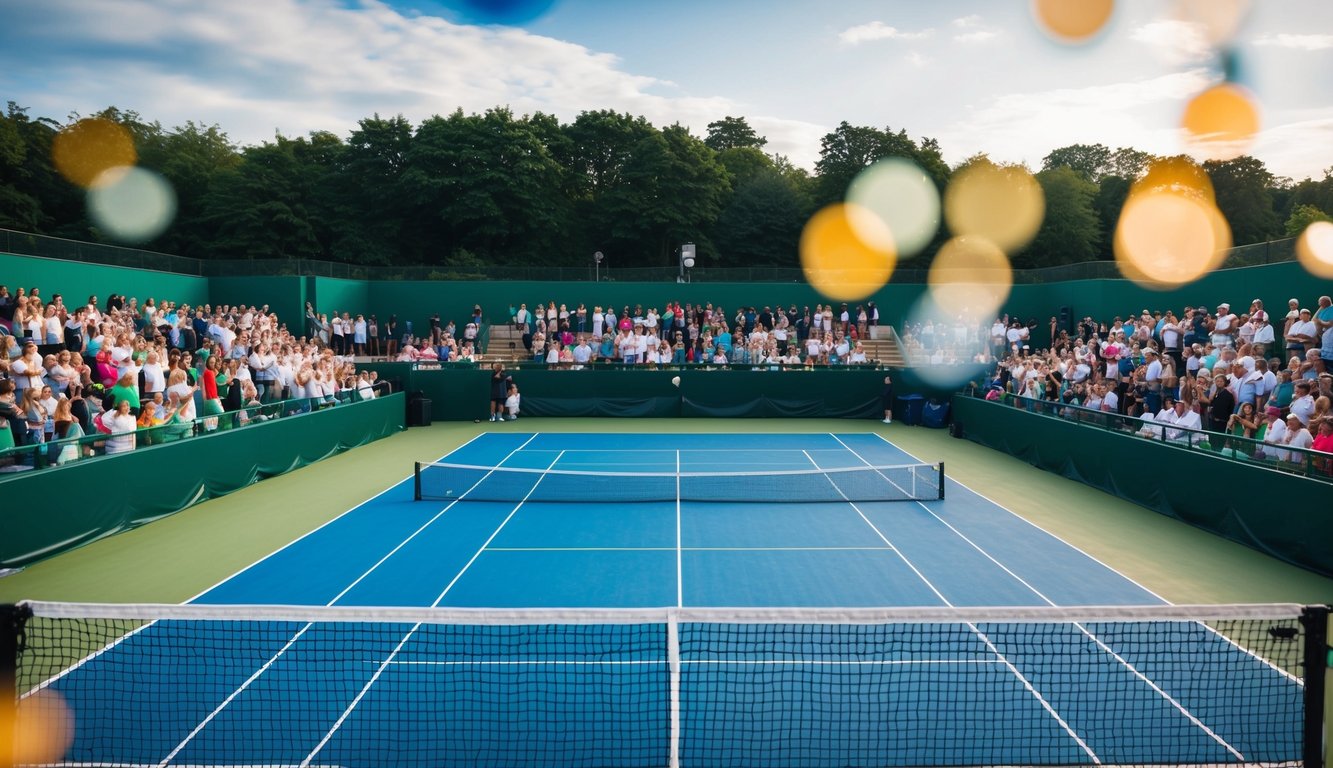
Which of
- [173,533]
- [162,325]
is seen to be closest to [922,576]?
[173,533]

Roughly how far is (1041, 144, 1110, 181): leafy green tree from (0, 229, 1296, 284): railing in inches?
2376

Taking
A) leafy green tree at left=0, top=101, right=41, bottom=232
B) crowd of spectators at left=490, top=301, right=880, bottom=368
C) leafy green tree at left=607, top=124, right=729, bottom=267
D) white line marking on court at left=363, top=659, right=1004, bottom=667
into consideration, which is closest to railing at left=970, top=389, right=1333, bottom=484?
white line marking on court at left=363, top=659, right=1004, bottom=667

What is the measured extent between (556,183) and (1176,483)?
158ft

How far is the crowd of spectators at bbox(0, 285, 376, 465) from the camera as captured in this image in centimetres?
1334

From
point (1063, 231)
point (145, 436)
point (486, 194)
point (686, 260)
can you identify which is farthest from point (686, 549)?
point (1063, 231)

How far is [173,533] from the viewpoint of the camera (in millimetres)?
13055

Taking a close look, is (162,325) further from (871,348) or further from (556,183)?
(556,183)

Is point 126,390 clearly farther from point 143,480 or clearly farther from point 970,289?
point 970,289

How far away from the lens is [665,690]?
7.58 m

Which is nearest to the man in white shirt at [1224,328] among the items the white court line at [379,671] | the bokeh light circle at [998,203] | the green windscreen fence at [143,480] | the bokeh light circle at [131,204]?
the white court line at [379,671]

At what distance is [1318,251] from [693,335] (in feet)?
59.8

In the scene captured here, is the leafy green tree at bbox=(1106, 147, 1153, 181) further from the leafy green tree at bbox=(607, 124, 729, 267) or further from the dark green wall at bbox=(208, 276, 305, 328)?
the dark green wall at bbox=(208, 276, 305, 328)

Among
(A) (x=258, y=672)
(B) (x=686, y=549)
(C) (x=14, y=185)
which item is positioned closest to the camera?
(A) (x=258, y=672)

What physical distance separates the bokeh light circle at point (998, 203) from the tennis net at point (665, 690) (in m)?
56.6
